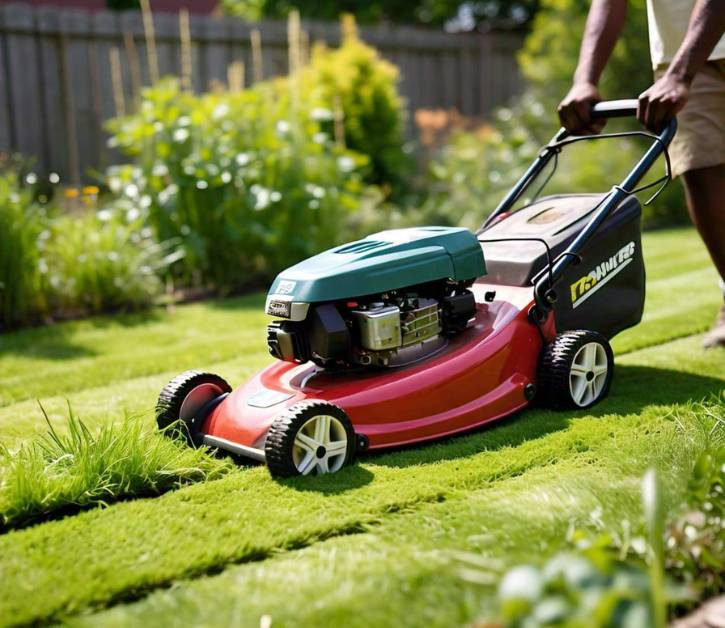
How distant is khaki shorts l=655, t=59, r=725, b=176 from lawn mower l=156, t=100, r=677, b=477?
0.34 metres

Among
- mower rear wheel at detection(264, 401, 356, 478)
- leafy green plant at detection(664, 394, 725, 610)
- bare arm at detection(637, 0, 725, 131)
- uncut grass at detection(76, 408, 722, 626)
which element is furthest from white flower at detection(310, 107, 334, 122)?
leafy green plant at detection(664, 394, 725, 610)

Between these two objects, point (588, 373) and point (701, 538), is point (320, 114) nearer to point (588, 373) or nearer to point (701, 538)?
point (588, 373)

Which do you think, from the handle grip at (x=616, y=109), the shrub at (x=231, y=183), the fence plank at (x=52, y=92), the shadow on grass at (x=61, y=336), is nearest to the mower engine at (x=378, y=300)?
the handle grip at (x=616, y=109)

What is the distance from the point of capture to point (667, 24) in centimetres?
386

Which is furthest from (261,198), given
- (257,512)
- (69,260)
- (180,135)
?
(257,512)

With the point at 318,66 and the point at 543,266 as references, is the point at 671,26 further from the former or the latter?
the point at 318,66

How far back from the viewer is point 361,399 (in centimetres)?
301

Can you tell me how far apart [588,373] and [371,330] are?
34.9 inches

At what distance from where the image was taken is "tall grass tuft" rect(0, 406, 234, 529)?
2576 millimetres

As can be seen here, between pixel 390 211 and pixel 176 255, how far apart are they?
2482 mm

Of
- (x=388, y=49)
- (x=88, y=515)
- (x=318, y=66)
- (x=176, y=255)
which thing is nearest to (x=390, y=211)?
(x=318, y=66)

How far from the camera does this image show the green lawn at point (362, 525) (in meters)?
1.98

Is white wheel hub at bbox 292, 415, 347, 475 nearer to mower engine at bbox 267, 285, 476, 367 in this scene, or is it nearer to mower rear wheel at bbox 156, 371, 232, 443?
mower engine at bbox 267, 285, 476, 367

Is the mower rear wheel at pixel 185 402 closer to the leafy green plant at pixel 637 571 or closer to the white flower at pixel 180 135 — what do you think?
the leafy green plant at pixel 637 571
